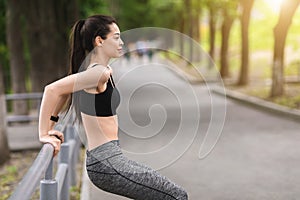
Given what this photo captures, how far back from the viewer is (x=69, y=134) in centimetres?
771

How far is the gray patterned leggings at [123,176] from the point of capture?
10.9 ft

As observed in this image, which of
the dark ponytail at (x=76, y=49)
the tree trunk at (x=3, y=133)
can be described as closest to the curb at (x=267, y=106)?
the tree trunk at (x=3, y=133)

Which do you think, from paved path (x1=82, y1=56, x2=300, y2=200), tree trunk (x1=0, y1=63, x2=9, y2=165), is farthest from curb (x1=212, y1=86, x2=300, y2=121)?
tree trunk (x1=0, y1=63, x2=9, y2=165)

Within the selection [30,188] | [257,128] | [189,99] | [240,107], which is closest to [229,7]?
[189,99]

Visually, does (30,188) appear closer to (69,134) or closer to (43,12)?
(69,134)

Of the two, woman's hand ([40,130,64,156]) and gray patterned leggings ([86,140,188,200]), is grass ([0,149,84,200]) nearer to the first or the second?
woman's hand ([40,130,64,156])

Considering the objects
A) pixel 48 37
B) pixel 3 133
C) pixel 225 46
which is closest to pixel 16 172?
pixel 3 133

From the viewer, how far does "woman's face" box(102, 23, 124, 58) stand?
340cm

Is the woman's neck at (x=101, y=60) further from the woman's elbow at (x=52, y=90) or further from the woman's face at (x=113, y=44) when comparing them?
the woman's elbow at (x=52, y=90)

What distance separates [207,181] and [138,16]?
2179 inches

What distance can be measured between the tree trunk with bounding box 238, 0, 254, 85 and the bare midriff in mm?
20739

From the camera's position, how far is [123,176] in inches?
131

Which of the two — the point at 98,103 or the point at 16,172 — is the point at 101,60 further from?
the point at 16,172

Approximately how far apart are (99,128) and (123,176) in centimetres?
31
